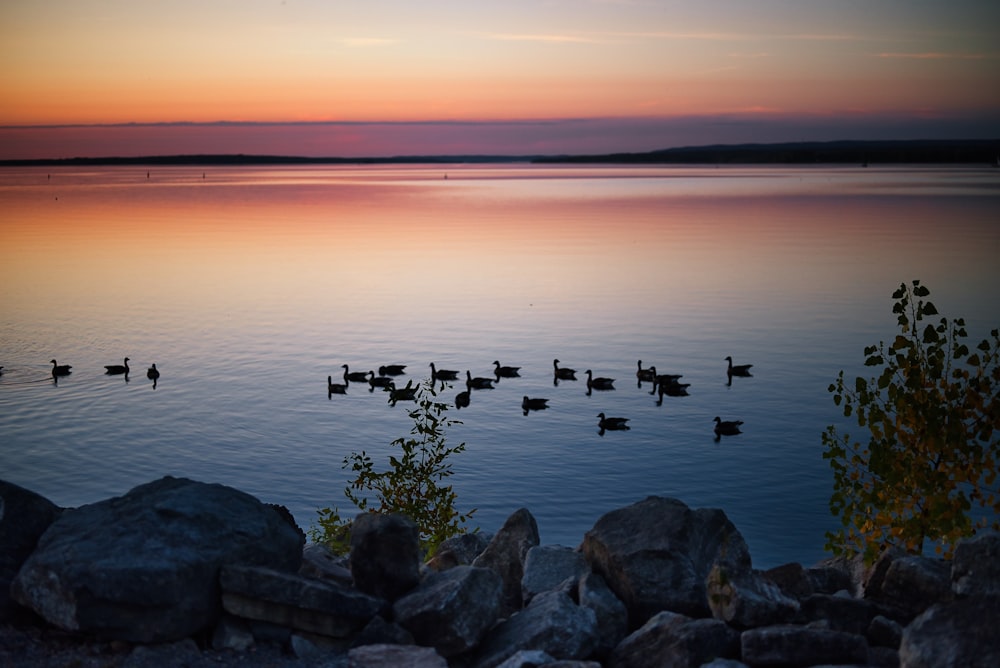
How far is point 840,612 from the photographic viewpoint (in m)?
11.9

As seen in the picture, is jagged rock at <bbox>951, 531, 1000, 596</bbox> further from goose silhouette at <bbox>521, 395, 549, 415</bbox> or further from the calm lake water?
goose silhouette at <bbox>521, 395, 549, 415</bbox>

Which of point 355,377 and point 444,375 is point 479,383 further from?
point 355,377

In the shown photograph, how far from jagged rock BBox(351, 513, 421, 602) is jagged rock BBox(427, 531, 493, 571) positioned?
120 inches

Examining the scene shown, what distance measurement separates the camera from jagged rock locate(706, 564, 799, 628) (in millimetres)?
11281

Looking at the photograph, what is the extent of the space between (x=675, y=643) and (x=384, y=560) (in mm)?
3544

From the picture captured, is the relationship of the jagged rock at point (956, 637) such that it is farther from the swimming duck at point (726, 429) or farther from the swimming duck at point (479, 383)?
the swimming duck at point (479, 383)

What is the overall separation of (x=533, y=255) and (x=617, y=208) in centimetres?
5967

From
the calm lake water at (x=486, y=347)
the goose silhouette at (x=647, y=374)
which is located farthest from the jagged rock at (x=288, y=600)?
the goose silhouette at (x=647, y=374)

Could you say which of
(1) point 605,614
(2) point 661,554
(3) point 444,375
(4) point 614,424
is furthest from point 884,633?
(3) point 444,375

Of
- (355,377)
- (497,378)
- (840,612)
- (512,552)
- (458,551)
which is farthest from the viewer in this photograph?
(497,378)

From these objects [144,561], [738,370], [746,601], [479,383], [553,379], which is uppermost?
[144,561]

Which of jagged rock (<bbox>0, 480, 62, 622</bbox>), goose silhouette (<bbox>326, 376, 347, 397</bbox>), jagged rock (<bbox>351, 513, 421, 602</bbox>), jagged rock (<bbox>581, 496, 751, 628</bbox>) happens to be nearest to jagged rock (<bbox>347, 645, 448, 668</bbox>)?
jagged rock (<bbox>351, 513, 421, 602</bbox>)

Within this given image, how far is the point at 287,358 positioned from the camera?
43875 millimetres

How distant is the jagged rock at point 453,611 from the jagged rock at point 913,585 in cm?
487
